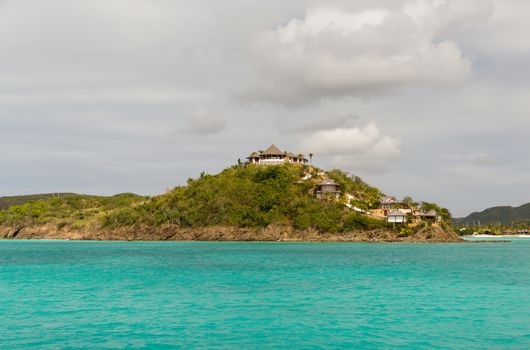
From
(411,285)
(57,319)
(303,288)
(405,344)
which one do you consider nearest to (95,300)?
(57,319)

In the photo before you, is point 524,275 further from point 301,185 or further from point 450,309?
point 301,185

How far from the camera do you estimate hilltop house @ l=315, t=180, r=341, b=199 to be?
174 meters

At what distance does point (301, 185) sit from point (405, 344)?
155671 mm

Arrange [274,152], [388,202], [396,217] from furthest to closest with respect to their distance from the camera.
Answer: [274,152] < [388,202] < [396,217]

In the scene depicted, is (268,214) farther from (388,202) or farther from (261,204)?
(388,202)

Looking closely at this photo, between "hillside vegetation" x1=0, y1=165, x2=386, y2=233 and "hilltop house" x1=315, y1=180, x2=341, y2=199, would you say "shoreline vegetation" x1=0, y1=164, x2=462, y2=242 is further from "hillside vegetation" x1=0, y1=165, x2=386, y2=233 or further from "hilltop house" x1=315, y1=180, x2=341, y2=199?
"hilltop house" x1=315, y1=180, x2=341, y2=199

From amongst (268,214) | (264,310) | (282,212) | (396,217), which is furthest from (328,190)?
(264,310)

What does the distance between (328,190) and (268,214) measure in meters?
23.1

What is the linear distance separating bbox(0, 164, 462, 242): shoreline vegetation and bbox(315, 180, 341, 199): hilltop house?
Result: 6.64ft

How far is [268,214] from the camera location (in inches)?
6845

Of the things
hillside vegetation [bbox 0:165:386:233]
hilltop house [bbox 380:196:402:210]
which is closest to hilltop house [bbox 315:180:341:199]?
hillside vegetation [bbox 0:165:386:233]

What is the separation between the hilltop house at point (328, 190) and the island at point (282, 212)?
321mm

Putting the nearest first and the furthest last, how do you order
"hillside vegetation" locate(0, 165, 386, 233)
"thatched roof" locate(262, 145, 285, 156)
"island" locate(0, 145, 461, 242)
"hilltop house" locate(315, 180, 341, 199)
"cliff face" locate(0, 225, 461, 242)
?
1. "cliff face" locate(0, 225, 461, 242)
2. "island" locate(0, 145, 461, 242)
3. "hillside vegetation" locate(0, 165, 386, 233)
4. "hilltop house" locate(315, 180, 341, 199)
5. "thatched roof" locate(262, 145, 285, 156)

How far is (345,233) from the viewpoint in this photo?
160 metres
